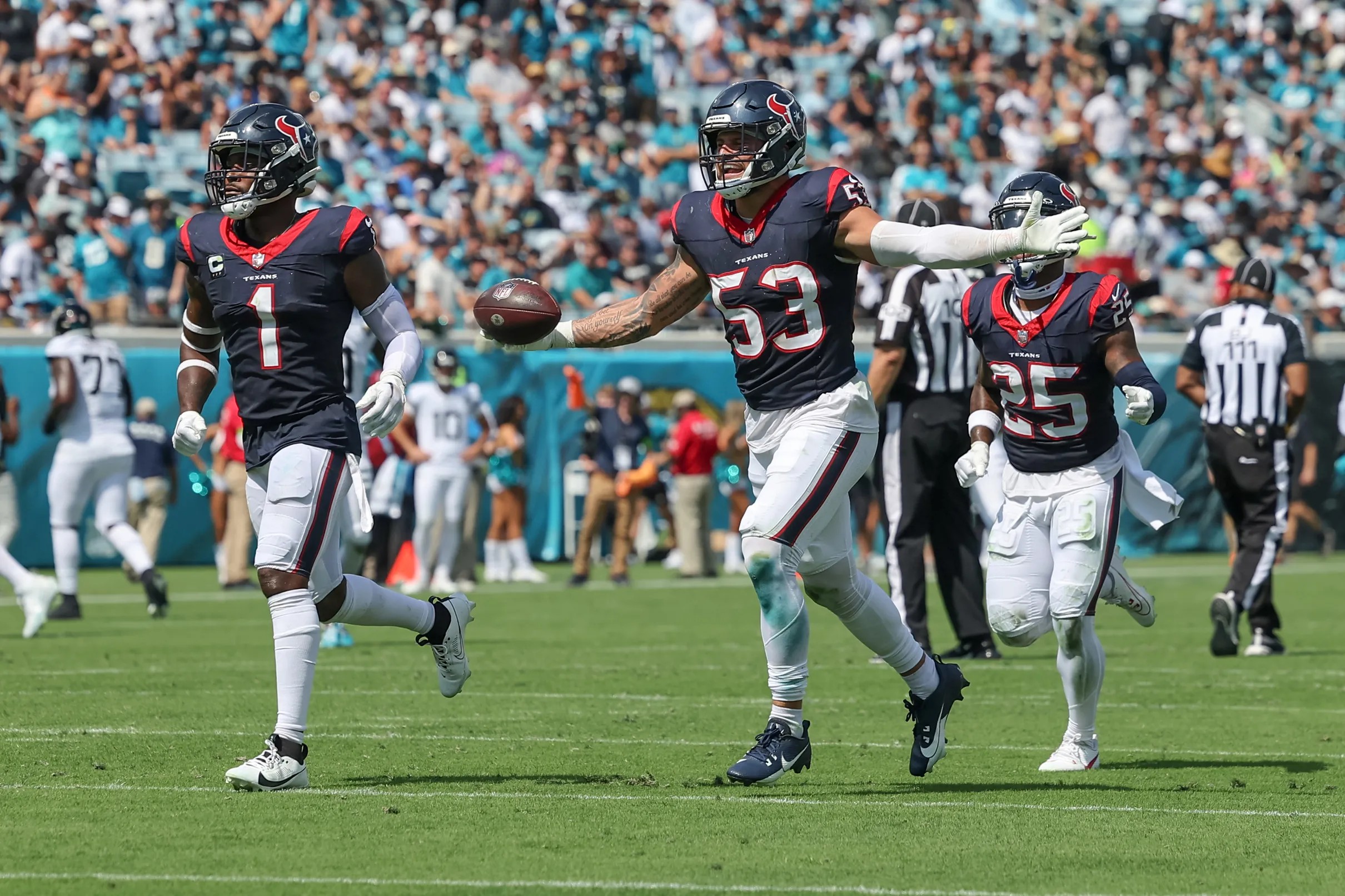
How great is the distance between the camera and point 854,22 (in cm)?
2712

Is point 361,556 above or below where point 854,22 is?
below

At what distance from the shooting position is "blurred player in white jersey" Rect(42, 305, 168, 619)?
44.0 feet

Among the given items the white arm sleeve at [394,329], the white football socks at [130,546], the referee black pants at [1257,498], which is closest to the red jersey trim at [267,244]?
the white arm sleeve at [394,329]

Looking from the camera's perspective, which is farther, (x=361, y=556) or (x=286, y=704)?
(x=361, y=556)

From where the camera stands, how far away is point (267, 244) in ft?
21.5

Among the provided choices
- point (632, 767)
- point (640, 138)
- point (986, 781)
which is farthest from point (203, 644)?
point (640, 138)

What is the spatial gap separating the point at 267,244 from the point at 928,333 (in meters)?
4.77

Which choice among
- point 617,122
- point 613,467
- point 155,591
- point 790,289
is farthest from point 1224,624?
point 617,122

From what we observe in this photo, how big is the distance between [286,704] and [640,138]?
18.4 m

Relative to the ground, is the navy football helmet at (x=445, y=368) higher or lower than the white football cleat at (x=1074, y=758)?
lower

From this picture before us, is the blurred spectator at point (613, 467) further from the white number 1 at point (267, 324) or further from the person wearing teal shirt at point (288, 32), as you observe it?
the white number 1 at point (267, 324)

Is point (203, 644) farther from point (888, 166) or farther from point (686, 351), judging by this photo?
point (888, 166)

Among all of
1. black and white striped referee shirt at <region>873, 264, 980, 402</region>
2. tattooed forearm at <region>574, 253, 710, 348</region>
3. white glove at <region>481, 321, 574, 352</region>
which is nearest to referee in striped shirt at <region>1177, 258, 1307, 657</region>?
black and white striped referee shirt at <region>873, 264, 980, 402</region>

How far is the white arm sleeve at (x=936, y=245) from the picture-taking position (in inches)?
231
